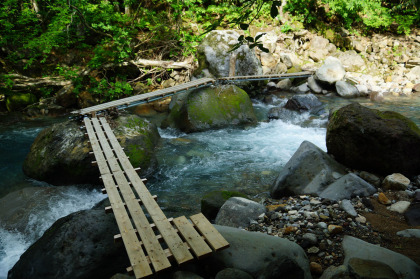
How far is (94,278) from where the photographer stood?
2.91 meters

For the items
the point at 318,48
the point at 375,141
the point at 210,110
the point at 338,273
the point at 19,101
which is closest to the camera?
the point at 338,273

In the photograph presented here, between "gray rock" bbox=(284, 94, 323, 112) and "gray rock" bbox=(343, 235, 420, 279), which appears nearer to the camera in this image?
"gray rock" bbox=(343, 235, 420, 279)

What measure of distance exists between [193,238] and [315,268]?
4.46ft

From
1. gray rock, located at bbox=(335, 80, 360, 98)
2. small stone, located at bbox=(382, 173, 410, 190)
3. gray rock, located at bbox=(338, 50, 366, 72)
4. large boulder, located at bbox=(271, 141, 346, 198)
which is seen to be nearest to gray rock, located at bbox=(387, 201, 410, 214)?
small stone, located at bbox=(382, 173, 410, 190)

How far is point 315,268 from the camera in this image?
2.92m

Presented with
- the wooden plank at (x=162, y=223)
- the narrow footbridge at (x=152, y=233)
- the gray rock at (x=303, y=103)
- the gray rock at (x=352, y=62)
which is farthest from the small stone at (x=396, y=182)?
the gray rock at (x=352, y=62)

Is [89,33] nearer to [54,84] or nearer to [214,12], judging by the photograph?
[54,84]

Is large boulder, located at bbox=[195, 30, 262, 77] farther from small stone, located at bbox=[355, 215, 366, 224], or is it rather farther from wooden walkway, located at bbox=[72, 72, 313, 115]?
small stone, located at bbox=[355, 215, 366, 224]

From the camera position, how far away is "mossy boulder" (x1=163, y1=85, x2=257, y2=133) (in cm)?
898

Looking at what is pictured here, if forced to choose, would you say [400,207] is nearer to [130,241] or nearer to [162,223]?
[162,223]

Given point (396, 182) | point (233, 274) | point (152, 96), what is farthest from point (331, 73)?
point (233, 274)

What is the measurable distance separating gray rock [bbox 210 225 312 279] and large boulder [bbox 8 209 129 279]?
1149 millimetres

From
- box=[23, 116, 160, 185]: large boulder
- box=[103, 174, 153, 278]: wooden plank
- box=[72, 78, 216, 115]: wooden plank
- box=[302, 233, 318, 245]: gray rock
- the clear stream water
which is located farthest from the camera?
box=[72, 78, 216, 115]: wooden plank

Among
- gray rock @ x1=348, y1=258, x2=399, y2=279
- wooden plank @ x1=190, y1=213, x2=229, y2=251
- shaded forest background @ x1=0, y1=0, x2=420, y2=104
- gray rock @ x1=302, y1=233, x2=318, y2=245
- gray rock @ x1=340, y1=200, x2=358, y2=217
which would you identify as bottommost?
gray rock @ x1=340, y1=200, x2=358, y2=217
